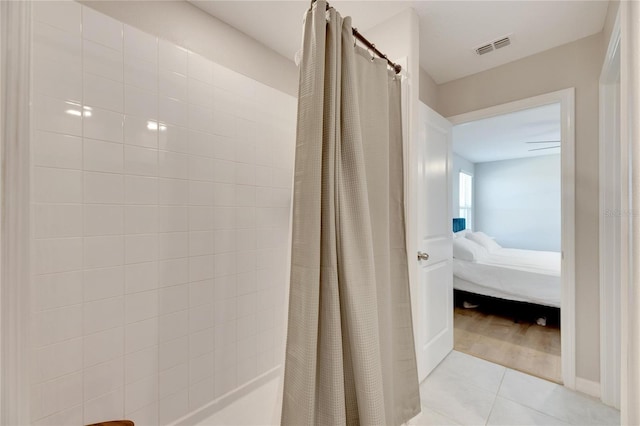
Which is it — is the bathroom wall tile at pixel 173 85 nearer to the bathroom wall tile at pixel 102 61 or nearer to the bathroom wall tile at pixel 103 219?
the bathroom wall tile at pixel 102 61

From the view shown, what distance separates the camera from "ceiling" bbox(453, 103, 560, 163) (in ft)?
11.4

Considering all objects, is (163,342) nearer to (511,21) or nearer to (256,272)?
(256,272)

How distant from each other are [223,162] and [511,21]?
6.65 ft

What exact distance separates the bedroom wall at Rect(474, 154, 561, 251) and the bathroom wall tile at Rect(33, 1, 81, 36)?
6.82 meters

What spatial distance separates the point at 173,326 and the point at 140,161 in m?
0.88

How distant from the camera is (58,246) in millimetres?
1131

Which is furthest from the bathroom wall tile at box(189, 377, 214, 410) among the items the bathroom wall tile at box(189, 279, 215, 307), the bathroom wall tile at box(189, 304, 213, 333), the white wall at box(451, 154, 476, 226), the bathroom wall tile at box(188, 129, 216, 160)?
the white wall at box(451, 154, 476, 226)

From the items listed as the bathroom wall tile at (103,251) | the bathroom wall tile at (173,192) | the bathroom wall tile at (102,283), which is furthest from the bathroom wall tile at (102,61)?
the bathroom wall tile at (102,283)

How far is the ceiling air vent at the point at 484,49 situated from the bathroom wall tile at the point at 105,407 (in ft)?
9.93

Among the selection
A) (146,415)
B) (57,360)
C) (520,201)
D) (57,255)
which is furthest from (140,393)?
(520,201)

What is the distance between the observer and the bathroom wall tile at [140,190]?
1315mm

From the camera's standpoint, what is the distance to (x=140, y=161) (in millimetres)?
1352

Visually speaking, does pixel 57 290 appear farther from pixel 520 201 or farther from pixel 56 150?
pixel 520 201

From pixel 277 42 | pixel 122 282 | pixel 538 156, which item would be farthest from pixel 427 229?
pixel 538 156
